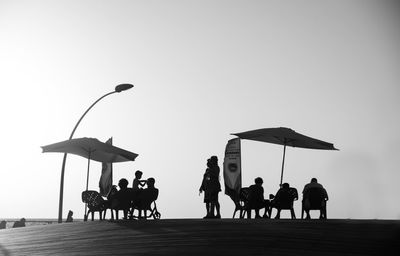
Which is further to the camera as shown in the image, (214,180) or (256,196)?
(214,180)

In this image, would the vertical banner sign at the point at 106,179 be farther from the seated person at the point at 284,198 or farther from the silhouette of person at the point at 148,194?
the seated person at the point at 284,198

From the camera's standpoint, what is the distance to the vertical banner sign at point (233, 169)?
61.7 ft

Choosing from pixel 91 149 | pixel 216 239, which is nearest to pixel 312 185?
pixel 216 239

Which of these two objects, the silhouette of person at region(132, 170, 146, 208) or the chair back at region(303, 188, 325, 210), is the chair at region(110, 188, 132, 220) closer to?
the silhouette of person at region(132, 170, 146, 208)

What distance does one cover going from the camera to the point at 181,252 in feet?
34.8

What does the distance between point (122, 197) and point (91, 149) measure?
11.2 feet

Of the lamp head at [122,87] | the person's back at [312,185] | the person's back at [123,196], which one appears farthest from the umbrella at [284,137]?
the lamp head at [122,87]

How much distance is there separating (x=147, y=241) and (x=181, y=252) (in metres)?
1.44

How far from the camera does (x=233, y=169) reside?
19094 millimetres

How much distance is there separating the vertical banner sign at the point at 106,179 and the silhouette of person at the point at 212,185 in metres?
4.52

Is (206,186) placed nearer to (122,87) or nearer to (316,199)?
(316,199)

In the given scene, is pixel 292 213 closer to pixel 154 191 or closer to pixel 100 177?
pixel 154 191

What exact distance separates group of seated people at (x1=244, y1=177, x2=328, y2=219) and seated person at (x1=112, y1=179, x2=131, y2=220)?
11.4 ft

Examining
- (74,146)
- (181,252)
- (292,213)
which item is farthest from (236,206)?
(181,252)
